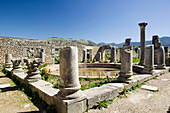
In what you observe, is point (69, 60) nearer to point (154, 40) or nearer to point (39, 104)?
point (39, 104)

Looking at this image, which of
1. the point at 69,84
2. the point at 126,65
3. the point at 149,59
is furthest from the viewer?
the point at 149,59

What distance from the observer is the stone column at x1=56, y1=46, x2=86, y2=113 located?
251cm

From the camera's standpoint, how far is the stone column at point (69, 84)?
2.51 meters

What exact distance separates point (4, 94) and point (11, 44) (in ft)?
37.9

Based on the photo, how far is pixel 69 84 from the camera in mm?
2555

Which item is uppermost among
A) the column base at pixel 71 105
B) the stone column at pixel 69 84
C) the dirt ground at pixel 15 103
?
the stone column at pixel 69 84

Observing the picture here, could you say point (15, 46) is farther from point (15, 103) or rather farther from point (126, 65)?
point (126, 65)

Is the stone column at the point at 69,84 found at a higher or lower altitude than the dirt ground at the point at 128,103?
higher

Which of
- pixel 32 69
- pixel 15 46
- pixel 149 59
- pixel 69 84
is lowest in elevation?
pixel 69 84

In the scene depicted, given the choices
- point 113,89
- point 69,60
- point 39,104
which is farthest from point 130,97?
point 39,104

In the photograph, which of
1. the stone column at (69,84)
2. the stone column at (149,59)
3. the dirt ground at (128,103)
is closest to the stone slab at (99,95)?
the dirt ground at (128,103)

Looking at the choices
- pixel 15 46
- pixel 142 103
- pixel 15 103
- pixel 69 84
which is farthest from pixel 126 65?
pixel 15 46

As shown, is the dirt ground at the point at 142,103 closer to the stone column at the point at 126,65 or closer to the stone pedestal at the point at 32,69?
the stone column at the point at 126,65

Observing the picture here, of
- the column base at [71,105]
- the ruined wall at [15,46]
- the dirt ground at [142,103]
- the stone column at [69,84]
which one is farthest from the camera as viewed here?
the ruined wall at [15,46]
